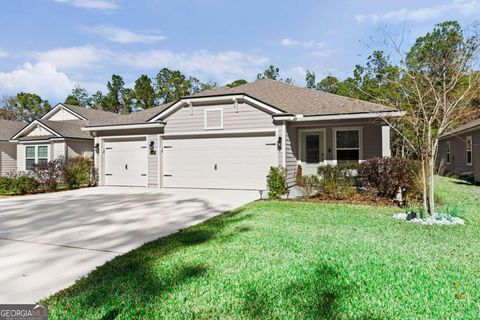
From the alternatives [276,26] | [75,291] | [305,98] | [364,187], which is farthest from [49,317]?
[276,26]

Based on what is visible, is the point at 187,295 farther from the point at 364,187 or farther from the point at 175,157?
the point at 175,157

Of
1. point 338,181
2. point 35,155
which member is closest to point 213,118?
point 338,181

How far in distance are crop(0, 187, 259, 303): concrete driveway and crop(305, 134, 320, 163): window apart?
11.7 feet

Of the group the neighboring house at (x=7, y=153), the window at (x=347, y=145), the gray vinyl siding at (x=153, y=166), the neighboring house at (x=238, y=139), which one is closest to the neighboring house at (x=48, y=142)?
the neighboring house at (x=7, y=153)

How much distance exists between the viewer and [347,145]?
1199 cm

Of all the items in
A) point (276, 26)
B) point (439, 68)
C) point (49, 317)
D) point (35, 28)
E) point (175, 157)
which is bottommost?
point (49, 317)

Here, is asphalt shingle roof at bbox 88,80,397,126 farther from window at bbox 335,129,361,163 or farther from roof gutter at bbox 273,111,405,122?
window at bbox 335,129,361,163

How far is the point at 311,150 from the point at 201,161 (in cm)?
460

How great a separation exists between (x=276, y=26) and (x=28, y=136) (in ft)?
51.5

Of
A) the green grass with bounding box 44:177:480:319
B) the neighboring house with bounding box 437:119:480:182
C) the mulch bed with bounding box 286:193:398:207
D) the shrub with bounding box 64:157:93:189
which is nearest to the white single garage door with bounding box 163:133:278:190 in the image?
the mulch bed with bounding box 286:193:398:207

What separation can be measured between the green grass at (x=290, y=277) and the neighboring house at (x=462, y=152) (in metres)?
13.2

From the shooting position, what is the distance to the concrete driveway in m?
3.62

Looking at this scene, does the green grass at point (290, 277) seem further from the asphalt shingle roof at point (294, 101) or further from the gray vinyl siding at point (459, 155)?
the gray vinyl siding at point (459, 155)

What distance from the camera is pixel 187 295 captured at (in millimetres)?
3029
